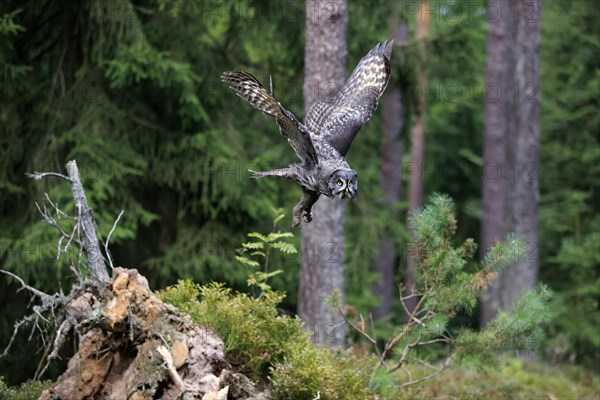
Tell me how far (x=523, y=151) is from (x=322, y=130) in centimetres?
1007


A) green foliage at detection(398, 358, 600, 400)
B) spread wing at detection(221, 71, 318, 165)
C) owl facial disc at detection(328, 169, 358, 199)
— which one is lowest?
green foliage at detection(398, 358, 600, 400)

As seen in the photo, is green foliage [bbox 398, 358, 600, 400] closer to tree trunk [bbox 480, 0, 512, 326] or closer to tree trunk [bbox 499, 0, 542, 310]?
tree trunk [bbox 499, 0, 542, 310]

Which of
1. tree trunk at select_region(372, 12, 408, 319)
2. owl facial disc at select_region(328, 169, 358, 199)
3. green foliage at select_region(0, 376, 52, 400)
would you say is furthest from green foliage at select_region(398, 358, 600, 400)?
tree trunk at select_region(372, 12, 408, 319)

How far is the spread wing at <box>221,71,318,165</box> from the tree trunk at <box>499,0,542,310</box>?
1039 centimetres

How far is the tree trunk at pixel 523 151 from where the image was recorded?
15.7m

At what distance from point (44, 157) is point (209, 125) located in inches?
87.9

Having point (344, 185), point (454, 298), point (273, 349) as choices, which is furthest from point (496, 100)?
point (344, 185)

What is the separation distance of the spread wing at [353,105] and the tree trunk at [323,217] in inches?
111

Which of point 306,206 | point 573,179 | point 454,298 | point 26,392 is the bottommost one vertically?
point 26,392

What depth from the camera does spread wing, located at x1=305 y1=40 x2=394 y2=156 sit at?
21.5 ft

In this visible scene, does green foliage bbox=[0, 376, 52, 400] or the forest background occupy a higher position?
the forest background

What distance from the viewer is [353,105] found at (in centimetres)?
712

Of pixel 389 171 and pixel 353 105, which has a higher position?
pixel 353 105

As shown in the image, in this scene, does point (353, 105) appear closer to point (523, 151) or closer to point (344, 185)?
point (344, 185)
